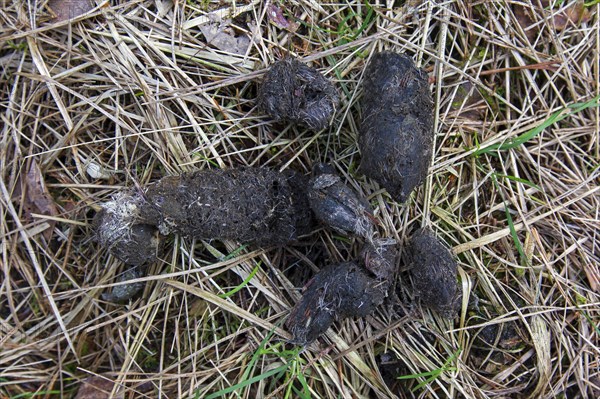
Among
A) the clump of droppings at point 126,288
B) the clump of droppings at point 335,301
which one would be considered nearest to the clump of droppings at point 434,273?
the clump of droppings at point 335,301

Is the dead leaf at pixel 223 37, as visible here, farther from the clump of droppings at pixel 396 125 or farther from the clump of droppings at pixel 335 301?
the clump of droppings at pixel 335 301

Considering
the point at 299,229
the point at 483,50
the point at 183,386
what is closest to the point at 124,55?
the point at 299,229

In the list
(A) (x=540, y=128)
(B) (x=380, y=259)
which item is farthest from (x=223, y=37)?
(A) (x=540, y=128)

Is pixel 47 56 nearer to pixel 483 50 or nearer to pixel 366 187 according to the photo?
pixel 366 187

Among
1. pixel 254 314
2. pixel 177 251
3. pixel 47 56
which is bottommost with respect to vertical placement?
pixel 254 314

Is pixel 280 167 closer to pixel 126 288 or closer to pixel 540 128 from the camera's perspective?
pixel 126 288

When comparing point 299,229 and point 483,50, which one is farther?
point 483,50

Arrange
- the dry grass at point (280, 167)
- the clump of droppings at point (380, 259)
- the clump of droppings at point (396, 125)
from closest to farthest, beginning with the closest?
the clump of droppings at point (396, 125)
the clump of droppings at point (380, 259)
the dry grass at point (280, 167)
